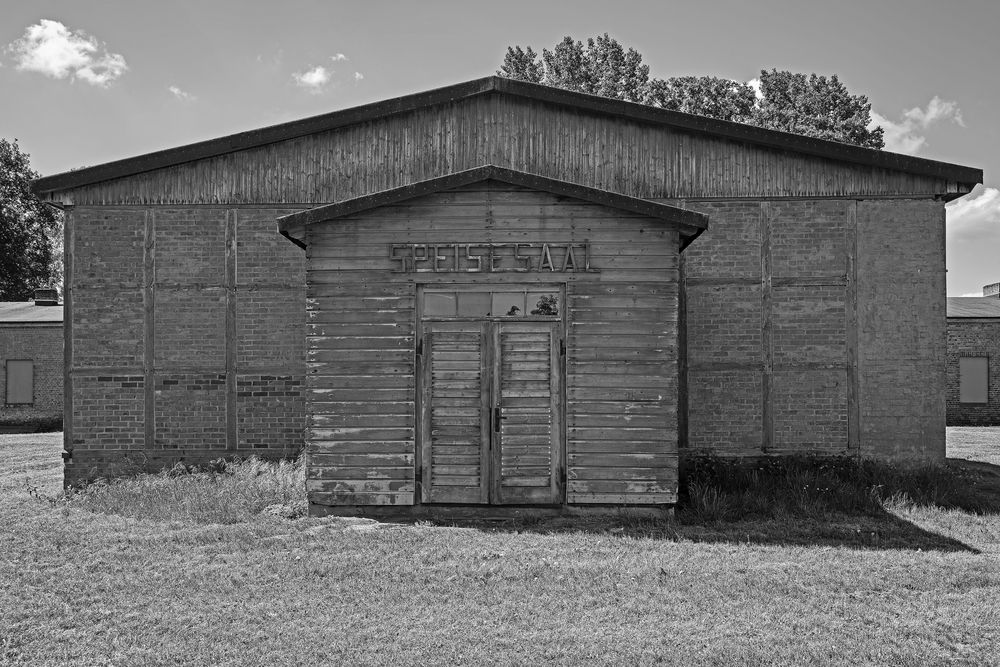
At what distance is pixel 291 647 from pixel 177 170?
8.53 m

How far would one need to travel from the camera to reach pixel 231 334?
35.6 feet

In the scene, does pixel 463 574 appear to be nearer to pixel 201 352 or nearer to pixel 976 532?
pixel 976 532

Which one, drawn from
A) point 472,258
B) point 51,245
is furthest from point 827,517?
point 51,245

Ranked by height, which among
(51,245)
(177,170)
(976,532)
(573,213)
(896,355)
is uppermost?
(51,245)

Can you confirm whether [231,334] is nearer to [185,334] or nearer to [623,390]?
[185,334]

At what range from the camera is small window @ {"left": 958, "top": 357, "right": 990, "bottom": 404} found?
942 inches

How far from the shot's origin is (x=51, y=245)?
44219 millimetres

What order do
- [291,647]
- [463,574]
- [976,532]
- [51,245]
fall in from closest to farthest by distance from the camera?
[291,647] → [463,574] → [976,532] → [51,245]

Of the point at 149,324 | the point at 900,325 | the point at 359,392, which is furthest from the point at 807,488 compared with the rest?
the point at 149,324

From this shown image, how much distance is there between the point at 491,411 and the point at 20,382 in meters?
23.0

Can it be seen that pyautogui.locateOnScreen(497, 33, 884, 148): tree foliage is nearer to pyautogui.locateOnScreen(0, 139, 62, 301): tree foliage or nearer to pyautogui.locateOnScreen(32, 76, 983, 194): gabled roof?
pyautogui.locateOnScreen(32, 76, 983, 194): gabled roof

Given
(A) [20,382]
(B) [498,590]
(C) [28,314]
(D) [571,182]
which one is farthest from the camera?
(C) [28,314]

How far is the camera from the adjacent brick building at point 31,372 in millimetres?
24203

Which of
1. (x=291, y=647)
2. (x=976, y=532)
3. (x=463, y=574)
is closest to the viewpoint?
(x=291, y=647)
